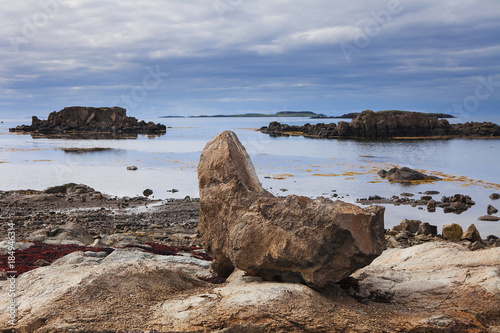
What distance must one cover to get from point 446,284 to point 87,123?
147 metres

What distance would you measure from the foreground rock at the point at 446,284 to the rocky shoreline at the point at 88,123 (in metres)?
135

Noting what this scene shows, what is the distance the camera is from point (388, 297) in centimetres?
885

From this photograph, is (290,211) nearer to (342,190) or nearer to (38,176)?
(342,190)

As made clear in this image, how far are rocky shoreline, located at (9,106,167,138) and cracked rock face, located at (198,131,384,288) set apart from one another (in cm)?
13430

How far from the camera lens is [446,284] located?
8969mm

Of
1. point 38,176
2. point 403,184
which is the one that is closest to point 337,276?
point 403,184

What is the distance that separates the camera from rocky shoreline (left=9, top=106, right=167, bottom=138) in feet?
458

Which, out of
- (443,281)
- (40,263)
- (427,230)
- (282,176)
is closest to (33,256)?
(40,263)

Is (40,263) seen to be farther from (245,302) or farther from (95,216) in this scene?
(95,216)

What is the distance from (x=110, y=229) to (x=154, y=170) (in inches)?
1014

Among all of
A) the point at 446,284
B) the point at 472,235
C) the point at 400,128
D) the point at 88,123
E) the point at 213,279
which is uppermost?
the point at 88,123

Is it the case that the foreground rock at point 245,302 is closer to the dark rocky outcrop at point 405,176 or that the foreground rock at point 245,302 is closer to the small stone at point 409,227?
the small stone at point 409,227

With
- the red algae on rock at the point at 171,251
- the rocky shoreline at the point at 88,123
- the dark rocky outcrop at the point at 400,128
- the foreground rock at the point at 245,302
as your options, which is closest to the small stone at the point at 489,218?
the foreground rock at the point at 245,302

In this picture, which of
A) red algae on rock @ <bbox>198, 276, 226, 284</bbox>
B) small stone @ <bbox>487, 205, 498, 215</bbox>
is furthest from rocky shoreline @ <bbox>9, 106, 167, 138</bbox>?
red algae on rock @ <bbox>198, 276, 226, 284</bbox>
